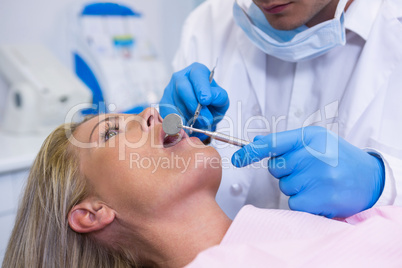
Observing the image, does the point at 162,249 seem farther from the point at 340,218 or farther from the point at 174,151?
the point at 340,218

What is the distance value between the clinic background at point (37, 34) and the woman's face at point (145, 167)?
472mm

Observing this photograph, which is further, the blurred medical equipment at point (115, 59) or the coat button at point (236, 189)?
the blurred medical equipment at point (115, 59)

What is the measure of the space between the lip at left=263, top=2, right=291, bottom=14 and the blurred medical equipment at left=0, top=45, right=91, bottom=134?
1.10m

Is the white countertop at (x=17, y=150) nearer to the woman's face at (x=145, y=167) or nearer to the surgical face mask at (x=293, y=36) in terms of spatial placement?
the woman's face at (x=145, y=167)

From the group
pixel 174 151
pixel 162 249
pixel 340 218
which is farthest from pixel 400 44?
pixel 162 249

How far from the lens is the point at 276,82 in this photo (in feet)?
4.35

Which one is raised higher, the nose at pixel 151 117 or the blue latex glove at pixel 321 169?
the nose at pixel 151 117

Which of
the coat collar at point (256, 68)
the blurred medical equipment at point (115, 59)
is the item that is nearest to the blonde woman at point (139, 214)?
the coat collar at point (256, 68)

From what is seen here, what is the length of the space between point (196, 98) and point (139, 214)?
0.37 m

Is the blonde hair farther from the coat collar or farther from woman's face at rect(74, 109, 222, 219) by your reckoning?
the coat collar

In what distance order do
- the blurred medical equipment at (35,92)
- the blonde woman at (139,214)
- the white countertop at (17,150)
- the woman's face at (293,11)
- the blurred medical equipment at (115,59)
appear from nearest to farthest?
the blonde woman at (139,214)
the woman's face at (293,11)
the white countertop at (17,150)
the blurred medical equipment at (35,92)
the blurred medical equipment at (115,59)

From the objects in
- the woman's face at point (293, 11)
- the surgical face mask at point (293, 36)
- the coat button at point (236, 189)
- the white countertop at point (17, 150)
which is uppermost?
the woman's face at point (293, 11)

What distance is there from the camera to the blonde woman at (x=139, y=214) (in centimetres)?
90

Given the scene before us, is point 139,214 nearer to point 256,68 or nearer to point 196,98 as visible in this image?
point 196,98
